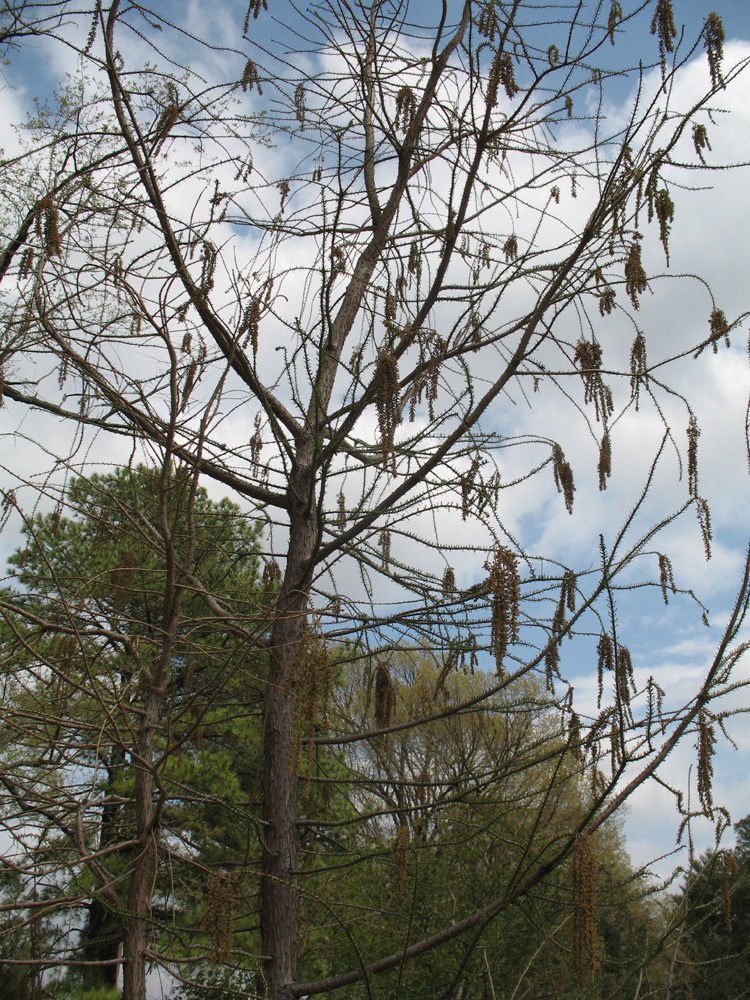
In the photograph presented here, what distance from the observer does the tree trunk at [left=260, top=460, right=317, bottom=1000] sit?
3215mm

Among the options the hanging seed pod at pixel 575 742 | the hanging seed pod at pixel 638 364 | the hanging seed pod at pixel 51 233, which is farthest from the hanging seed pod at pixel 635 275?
the hanging seed pod at pixel 51 233

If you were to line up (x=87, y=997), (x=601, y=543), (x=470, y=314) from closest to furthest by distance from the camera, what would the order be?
(x=601, y=543), (x=470, y=314), (x=87, y=997)

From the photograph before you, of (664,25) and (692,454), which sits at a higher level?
(664,25)

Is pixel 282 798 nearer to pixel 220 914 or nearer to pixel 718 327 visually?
pixel 220 914

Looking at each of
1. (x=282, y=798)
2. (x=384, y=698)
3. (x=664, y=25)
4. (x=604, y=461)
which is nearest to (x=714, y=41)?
(x=664, y=25)

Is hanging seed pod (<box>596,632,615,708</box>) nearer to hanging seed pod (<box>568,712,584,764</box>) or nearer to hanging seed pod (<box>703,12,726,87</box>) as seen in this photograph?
hanging seed pod (<box>568,712,584,764</box>)

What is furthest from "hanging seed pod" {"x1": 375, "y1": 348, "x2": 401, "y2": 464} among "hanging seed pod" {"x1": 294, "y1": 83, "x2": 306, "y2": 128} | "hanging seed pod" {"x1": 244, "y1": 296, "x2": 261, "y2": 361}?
"hanging seed pod" {"x1": 294, "y1": 83, "x2": 306, "y2": 128}

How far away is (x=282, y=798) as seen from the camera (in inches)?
138

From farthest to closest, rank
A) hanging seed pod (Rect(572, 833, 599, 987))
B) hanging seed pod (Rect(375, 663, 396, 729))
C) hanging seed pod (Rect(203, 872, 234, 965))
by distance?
hanging seed pod (Rect(375, 663, 396, 729)) → hanging seed pod (Rect(203, 872, 234, 965)) → hanging seed pod (Rect(572, 833, 599, 987))

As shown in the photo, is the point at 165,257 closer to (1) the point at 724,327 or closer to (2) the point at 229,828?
(1) the point at 724,327

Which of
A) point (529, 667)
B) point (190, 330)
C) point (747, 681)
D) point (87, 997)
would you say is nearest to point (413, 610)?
point (529, 667)

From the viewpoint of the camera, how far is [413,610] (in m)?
3.43

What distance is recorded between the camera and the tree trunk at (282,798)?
3.22 meters

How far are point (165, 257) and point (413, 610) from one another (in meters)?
2.04
